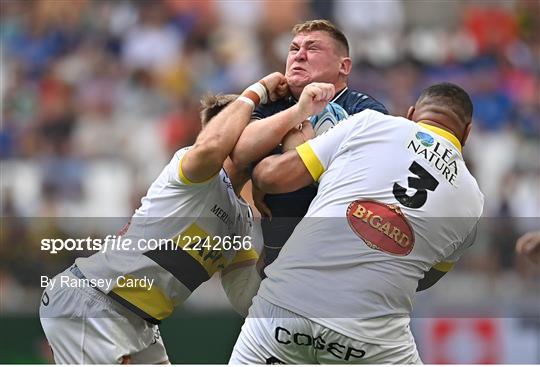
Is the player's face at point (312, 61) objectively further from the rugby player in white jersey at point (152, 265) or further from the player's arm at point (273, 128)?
the player's arm at point (273, 128)

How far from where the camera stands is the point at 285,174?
5328 millimetres

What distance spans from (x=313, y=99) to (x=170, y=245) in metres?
1.07

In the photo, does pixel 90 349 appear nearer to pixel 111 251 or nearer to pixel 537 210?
pixel 111 251

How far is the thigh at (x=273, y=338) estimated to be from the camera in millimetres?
5246

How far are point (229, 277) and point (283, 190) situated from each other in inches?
43.6

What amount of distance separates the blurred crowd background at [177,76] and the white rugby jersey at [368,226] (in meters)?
5.31

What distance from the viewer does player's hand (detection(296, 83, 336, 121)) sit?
18.0 feet

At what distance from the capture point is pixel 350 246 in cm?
526

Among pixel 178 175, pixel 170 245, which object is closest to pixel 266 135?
pixel 178 175

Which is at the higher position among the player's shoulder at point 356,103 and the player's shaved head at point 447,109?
the player's shaved head at point 447,109

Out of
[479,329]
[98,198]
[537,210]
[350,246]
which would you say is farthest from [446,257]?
[98,198]

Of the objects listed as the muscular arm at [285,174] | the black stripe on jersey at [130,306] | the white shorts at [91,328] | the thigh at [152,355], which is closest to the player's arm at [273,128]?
the muscular arm at [285,174]

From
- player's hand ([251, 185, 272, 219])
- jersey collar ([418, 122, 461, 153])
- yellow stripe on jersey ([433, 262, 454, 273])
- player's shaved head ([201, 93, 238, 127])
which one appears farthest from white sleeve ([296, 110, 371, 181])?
yellow stripe on jersey ([433, 262, 454, 273])

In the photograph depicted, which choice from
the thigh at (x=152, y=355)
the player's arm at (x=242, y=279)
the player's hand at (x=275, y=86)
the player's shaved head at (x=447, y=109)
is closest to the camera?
the player's shaved head at (x=447, y=109)
